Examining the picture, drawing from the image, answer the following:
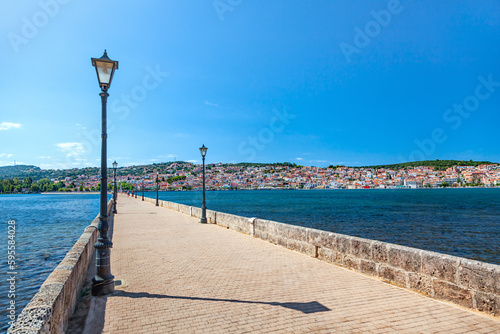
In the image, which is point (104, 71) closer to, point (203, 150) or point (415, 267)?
point (415, 267)

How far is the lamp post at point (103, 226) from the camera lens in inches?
216

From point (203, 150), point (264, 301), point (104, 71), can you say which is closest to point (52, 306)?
point (264, 301)

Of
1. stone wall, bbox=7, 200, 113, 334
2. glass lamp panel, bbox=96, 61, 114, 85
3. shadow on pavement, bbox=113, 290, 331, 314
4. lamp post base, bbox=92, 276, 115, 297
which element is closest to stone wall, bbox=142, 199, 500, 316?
shadow on pavement, bbox=113, 290, 331, 314

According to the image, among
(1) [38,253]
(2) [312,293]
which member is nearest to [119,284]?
(2) [312,293]

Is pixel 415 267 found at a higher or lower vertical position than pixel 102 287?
higher

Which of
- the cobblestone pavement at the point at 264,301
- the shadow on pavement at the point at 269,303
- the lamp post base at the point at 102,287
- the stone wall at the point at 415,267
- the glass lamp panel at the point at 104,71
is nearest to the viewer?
the cobblestone pavement at the point at 264,301

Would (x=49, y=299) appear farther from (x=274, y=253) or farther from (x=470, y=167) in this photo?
(x=470, y=167)

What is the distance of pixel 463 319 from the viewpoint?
13.9ft

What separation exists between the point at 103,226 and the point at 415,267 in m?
5.51

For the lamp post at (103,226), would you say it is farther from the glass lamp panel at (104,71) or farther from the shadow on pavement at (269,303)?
the shadow on pavement at (269,303)

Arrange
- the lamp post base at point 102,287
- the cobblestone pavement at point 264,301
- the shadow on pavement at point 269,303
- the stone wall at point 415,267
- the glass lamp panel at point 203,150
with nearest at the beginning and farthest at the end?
the cobblestone pavement at point 264,301
the stone wall at point 415,267
the shadow on pavement at point 269,303
the lamp post base at point 102,287
the glass lamp panel at point 203,150

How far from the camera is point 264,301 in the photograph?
5.02 metres

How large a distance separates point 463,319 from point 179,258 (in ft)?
20.4

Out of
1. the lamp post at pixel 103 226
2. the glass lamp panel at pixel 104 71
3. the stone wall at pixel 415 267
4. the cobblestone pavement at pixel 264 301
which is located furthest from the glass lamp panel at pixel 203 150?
the glass lamp panel at pixel 104 71
